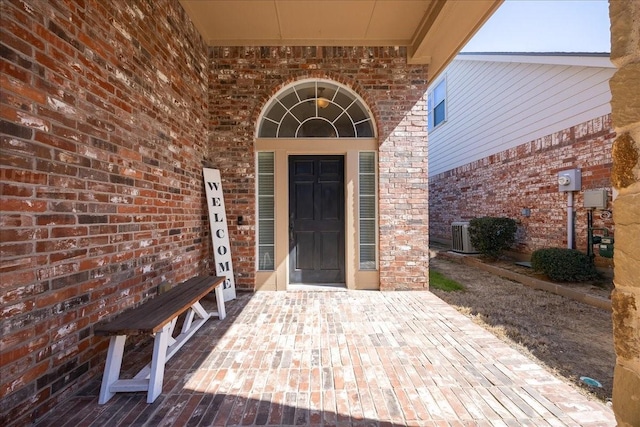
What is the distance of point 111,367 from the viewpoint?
6.43 feet

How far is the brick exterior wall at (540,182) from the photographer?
483 centimetres

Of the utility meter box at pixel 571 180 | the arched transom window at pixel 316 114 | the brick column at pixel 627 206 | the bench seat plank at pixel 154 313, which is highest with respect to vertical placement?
the arched transom window at pixel 316 114

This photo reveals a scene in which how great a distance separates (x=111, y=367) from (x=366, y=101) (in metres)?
4.32

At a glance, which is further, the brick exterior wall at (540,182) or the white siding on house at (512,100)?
the white siding on house at (512,100)

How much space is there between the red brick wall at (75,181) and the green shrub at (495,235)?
651 cm

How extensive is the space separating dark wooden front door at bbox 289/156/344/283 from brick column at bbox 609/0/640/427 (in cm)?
377

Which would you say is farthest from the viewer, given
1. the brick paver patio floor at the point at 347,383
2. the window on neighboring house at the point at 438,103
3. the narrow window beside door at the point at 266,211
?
the window on neighboring house at the point at 438,103

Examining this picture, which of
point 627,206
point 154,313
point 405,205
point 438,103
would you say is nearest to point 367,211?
point 405,205

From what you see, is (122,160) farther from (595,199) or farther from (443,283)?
(595,199)

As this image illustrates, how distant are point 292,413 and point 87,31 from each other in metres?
3.02

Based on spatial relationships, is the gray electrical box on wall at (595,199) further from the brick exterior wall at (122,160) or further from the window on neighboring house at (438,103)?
the window on neighboring house at (438,103)

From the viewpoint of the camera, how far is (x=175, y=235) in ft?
11.1

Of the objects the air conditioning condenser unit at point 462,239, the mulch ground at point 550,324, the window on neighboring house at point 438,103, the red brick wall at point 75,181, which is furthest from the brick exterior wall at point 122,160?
the window on neighboring house at point 438,103

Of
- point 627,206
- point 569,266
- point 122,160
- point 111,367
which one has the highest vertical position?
point 122,160
